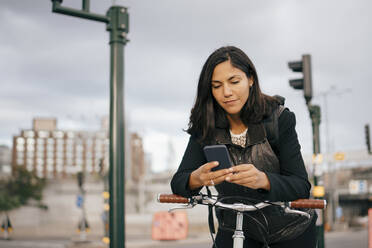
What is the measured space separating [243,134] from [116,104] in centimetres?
283

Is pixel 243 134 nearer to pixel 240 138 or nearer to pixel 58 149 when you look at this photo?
pixel 240 138

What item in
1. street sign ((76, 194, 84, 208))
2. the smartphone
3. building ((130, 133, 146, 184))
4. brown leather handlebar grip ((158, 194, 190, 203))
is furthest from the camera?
building ((130, 133, 146, 184))

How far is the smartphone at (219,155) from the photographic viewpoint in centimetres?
164

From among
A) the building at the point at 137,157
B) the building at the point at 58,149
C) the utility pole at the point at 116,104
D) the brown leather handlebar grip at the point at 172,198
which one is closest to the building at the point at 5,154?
the building at the point at 58,149

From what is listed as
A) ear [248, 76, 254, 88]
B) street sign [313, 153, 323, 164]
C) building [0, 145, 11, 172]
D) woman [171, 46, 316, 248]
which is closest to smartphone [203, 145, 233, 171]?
woman [171, 46, 316, 248]

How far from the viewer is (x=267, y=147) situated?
79.1 inches

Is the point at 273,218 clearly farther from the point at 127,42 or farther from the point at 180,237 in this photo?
the point at 180,237

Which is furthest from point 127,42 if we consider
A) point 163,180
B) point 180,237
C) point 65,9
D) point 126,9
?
point 163,180

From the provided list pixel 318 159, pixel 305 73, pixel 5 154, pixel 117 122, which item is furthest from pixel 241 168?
pixel 5 154

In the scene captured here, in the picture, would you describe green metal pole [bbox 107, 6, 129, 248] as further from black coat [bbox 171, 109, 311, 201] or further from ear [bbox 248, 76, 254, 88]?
ear [bbox 248, 76, 254, 88]

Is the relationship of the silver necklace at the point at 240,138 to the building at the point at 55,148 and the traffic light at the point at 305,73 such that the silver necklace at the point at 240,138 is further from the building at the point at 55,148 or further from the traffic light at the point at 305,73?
the building at the point at 55,148

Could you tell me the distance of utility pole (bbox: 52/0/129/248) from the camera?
451 cm

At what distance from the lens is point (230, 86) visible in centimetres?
196

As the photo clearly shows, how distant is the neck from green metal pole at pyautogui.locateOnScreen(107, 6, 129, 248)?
2.64 metres
